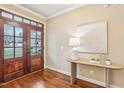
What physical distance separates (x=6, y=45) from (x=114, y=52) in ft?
10.1

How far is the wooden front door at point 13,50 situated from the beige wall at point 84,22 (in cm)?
139

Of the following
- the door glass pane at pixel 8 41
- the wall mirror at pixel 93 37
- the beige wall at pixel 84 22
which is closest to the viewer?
the beige wall at pixel 84 22

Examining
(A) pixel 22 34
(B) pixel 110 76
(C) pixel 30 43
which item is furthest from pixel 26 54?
(B) pixel 110 76

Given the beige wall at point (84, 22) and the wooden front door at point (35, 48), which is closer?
the beige wall at point (84, 22)

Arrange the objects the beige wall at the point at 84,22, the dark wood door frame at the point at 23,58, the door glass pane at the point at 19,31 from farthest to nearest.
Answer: the door glass pane at the point at 19,31 < the dark wood door frame at the point at 23,58 < the beige wall at the point at 84,22

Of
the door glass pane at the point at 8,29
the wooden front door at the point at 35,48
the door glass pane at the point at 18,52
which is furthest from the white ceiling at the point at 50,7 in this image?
the door glass pane at the point at 18,52

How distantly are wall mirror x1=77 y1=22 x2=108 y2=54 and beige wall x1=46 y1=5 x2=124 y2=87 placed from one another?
5.2 inches

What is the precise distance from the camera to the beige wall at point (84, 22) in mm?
2709

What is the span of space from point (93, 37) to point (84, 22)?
2.04ft

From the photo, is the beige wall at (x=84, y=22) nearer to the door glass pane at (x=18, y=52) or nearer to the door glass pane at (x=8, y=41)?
the door glass pane at (x=18, y=52)

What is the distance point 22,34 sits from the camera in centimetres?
389

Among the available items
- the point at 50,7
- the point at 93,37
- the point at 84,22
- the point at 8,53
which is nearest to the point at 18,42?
the point at 8,53

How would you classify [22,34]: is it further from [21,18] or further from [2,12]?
[2,12]

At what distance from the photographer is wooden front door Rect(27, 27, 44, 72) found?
4.23m
